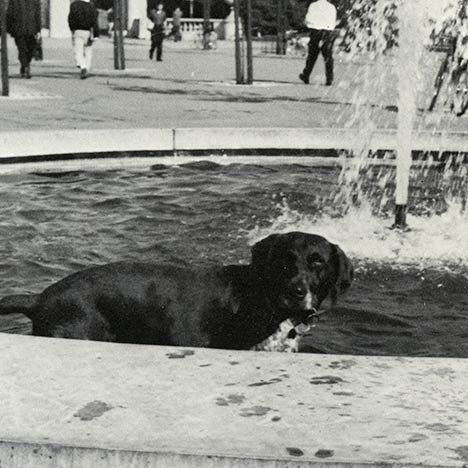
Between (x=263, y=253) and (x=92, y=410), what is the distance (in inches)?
65.0

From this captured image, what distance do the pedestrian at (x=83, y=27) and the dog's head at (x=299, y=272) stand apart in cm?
1779

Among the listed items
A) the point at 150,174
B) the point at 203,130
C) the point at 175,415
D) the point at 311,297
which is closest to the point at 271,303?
the point at 311,297

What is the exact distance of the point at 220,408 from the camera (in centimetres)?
321

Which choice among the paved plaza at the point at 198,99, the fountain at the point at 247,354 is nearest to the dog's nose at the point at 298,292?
the fountain at the point at 247,354

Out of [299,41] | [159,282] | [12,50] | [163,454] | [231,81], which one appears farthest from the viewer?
[299,41]

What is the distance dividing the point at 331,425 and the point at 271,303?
4.93ft

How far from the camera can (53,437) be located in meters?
2.98

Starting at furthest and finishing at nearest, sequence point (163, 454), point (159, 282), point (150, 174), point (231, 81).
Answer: point (231, 81) → point (150, 174) → point (159, 282) → point (163, 454)

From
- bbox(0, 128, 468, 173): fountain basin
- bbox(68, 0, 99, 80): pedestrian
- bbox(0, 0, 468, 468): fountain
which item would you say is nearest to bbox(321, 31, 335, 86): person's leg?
bbox(68, 0, 99, 80): pedestrian

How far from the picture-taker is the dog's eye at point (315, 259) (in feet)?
15.2

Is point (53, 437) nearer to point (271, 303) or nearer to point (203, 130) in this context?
point (271, 303)

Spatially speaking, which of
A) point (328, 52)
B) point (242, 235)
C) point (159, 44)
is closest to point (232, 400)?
point (242, 235)

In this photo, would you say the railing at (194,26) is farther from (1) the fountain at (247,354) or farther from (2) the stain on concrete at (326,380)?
(2) the stain on concrete at (326,380)

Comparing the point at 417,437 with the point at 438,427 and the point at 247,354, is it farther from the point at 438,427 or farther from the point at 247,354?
the point at 247,354
